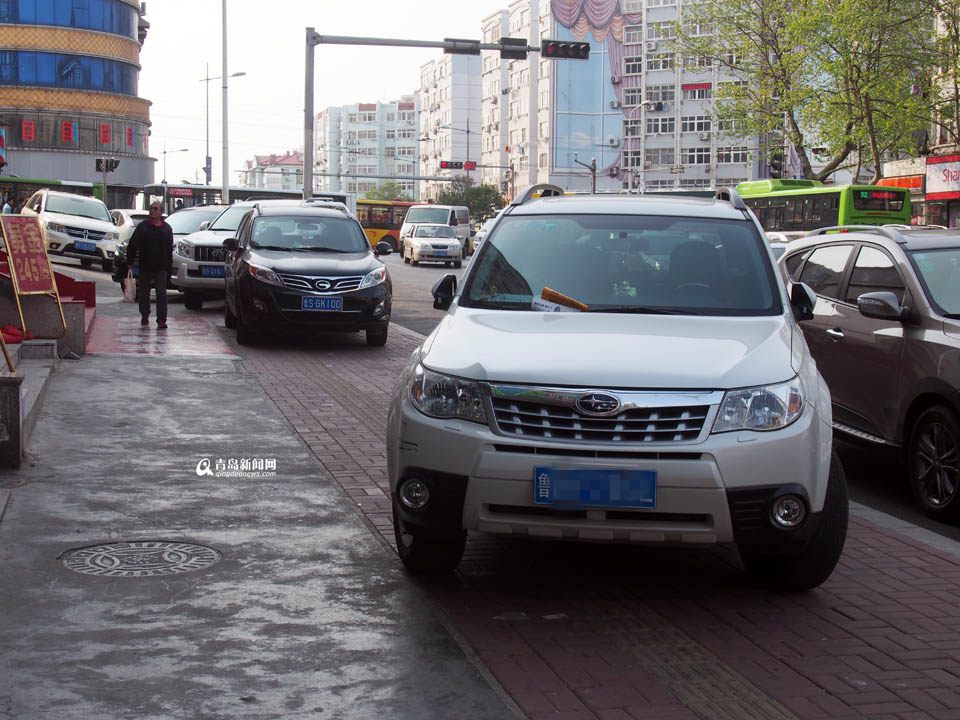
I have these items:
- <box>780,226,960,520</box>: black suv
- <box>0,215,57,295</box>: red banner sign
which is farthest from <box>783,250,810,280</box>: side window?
<box>0,215,57,295</box>: red banner sign

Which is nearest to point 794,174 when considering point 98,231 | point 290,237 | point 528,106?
point 528,106

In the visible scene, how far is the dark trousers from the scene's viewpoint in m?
17.2

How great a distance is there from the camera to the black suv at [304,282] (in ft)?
51.5

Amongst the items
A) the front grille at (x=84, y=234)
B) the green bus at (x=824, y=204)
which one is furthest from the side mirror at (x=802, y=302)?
the green bus at (x=824, y=204)

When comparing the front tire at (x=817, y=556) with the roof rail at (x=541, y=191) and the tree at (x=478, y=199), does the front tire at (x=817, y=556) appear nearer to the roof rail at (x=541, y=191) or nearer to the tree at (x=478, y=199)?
the roof rail at (x=541, y=191)

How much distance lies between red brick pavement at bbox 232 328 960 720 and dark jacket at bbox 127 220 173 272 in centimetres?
1062

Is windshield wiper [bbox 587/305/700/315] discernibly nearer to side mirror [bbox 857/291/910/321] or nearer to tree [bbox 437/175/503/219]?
side mirror [bbox 857/291/910/321]

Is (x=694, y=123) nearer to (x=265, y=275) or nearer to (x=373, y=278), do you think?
(x=373, y=278)

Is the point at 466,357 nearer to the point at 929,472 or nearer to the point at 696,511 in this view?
the point at 696,511

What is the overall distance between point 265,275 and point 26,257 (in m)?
3.51

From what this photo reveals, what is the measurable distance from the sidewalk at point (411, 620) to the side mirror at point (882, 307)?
4.05 ft

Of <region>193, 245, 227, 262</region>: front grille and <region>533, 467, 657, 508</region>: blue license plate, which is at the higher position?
<region>193, 245, 227, 262</region>: front grille

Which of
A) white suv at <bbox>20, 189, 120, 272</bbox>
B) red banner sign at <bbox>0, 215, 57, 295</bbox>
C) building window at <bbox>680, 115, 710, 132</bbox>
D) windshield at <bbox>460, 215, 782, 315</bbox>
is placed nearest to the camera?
windshield at <bbox>460, 215, 782, 315</bbox>

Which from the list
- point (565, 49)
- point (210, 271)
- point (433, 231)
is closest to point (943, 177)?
point (433, 231)
